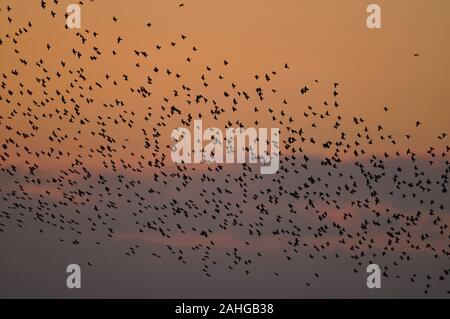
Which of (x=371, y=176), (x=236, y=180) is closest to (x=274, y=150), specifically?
(x=236, y=180)

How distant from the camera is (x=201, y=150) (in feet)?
100.0

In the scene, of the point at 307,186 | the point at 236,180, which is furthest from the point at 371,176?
the point at 236,180

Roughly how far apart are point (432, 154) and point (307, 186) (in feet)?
16.1
